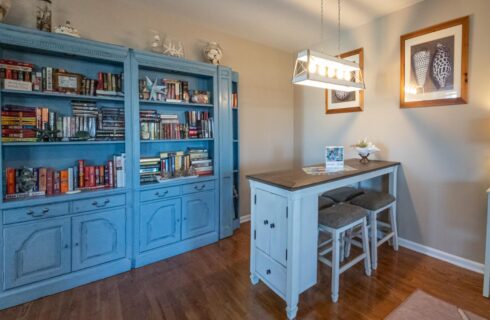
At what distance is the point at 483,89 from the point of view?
2.08 metres

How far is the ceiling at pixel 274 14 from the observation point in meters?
2.45

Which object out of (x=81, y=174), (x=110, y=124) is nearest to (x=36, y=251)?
(x=81, y=174)

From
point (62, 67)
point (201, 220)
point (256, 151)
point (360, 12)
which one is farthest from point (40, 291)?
point (360, 12)

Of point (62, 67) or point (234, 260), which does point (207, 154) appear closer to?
point (234, 260)

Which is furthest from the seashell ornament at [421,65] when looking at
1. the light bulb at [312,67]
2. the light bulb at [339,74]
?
the light bulb at [312,67]

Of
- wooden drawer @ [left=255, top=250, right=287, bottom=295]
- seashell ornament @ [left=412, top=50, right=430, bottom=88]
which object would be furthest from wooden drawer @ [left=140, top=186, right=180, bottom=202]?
seashell ornament @ [left=412, top=50, right=430, bottom=88]

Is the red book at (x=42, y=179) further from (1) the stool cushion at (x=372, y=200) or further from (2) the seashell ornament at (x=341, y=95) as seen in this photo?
(2) the seashell ornament at (x=341, y=95)

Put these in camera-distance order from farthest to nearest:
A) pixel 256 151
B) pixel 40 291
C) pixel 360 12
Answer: pixel 256 151 < pixel 360 12 < pixel 40 291

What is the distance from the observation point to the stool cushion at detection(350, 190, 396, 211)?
218 cm

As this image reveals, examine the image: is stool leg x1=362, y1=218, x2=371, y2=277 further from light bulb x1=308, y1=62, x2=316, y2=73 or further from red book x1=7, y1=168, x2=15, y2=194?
red book x1=7, y1=168, x2=15, y2=194

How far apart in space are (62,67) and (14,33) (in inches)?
15.9

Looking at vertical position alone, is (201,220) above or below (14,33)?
below

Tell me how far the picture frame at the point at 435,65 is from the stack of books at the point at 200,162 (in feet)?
7.61

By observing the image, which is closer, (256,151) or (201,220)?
(201,220)
